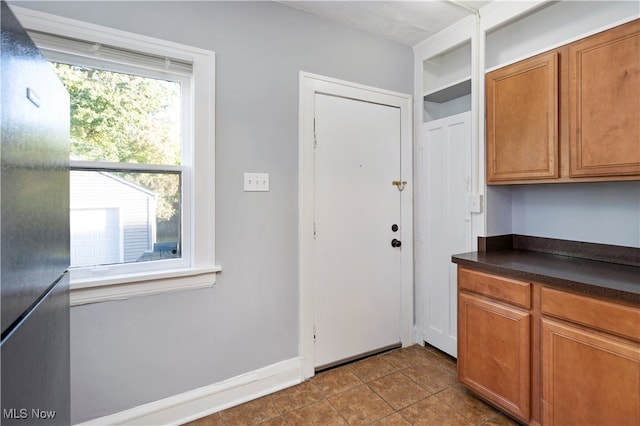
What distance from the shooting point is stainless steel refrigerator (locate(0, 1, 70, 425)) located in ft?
1.65

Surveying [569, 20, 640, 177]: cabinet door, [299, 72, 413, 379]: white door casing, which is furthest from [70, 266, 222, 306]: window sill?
[569, 20, 640, 177]: cabinet door

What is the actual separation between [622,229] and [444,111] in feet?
5.09

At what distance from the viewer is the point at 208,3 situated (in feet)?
5.88

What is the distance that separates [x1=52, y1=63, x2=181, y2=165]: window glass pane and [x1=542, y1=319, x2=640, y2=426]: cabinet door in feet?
7.42

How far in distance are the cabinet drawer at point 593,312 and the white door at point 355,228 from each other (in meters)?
1.20

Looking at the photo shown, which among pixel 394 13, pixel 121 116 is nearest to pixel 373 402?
pixel 121 116

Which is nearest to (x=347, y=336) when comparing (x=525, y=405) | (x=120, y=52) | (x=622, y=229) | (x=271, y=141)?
(x=525, y=405)

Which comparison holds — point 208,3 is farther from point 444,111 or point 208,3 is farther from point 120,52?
point 444,111

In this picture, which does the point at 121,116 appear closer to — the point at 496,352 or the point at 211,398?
the point at 211,398

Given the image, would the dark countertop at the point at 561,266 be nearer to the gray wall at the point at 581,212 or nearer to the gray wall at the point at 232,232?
the gray wall at the point at 581,212

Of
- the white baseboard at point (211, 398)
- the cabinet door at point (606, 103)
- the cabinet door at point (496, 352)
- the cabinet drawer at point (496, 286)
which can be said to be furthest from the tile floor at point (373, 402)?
the cabinet door at point (606, 103)

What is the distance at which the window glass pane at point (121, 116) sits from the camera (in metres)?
1.57

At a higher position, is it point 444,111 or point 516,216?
point 444,111

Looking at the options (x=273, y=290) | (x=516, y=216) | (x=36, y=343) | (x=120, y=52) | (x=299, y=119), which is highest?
(x=120, y=52)
